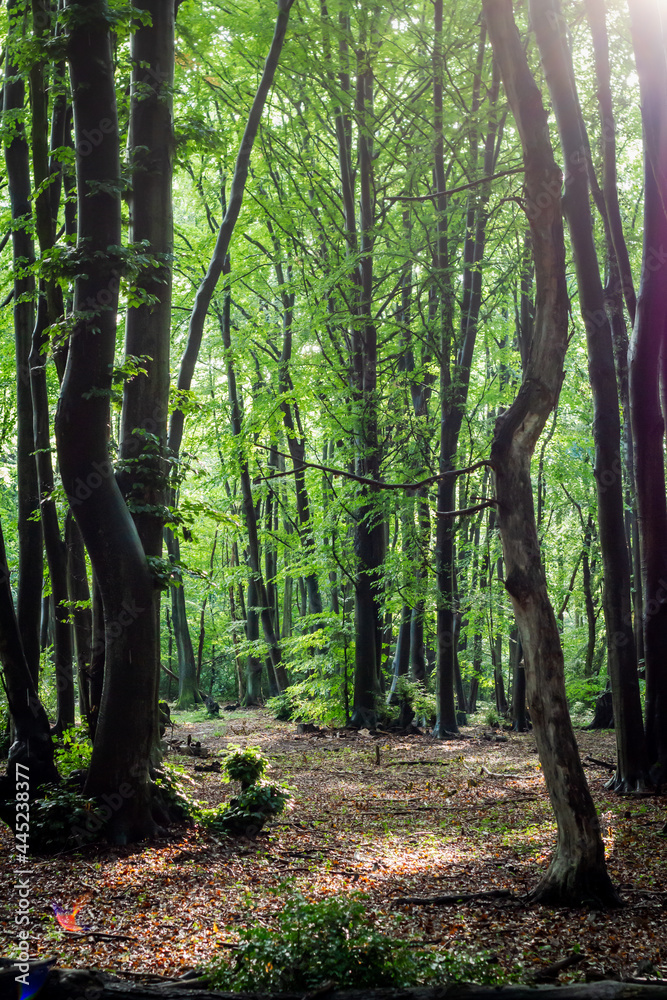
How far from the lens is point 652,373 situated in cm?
850

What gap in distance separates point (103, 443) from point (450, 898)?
4.50m

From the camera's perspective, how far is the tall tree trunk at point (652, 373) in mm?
8242

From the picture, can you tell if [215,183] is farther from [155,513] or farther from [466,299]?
[155,513]

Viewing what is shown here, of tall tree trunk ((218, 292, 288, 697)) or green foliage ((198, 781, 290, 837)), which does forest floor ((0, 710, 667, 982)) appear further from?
tall tree trunk ((218, 292, 288, 697))

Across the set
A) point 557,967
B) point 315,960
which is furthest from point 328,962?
point 557,967

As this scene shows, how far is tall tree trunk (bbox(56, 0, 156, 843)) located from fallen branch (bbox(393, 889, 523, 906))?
243 centimetres

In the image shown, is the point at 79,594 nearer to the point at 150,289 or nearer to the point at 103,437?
the point at 103,437

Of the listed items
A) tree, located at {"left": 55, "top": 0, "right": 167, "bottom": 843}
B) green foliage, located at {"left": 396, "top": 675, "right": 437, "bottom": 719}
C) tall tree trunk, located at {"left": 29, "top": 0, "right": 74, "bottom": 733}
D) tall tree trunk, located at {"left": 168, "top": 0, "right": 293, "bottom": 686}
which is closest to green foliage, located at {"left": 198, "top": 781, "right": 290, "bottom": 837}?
tree, located at {"left": 55, "top": 0, "right": 167, "bottom": 843}

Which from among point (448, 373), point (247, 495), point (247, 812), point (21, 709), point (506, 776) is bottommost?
point (506, 776)

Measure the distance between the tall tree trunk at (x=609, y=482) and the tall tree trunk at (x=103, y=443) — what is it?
4.63 m

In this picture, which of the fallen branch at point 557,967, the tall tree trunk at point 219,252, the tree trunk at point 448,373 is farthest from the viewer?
the tree trunk at point 448,373

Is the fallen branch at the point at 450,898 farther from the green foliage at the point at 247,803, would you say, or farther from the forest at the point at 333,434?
the green foliage at the point at 247,803

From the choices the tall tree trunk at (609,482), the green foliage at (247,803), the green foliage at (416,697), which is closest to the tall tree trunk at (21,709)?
the green foliage at (247,803)

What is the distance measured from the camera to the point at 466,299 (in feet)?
47.6
